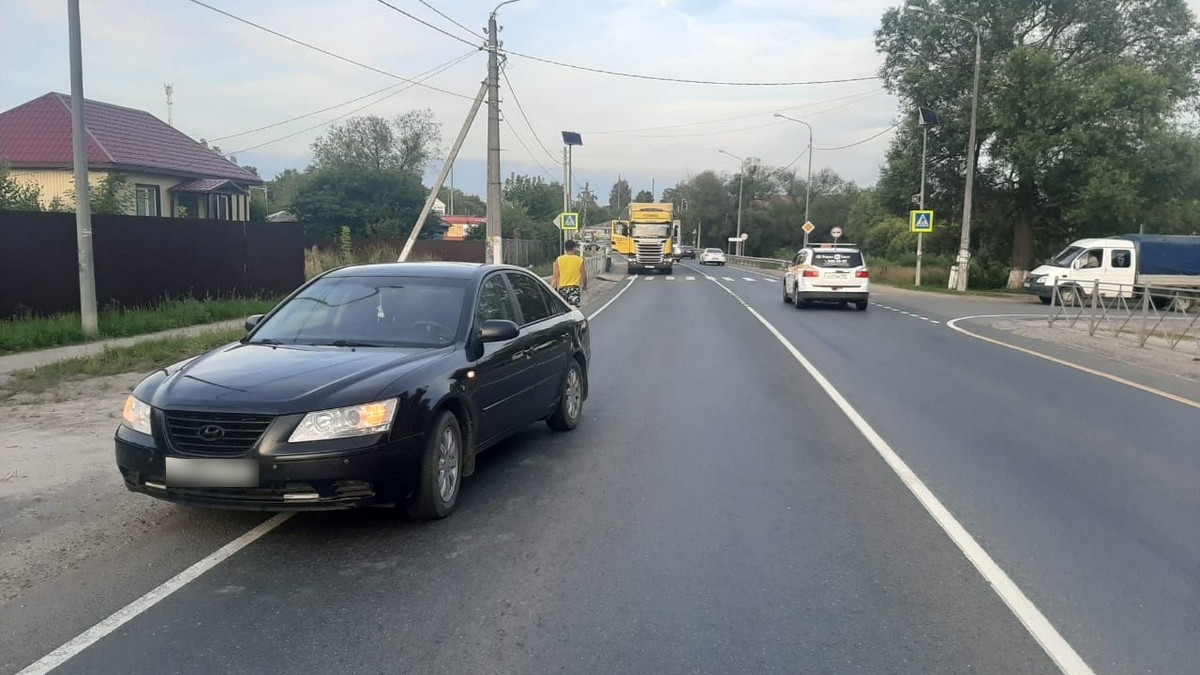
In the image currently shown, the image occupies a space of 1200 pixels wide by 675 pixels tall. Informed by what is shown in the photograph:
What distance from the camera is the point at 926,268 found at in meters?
45.1

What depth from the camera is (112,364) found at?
11.7 metres

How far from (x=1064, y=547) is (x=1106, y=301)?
15.5 meters

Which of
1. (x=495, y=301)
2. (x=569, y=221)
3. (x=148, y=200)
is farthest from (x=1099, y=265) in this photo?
(x=148, y=200)

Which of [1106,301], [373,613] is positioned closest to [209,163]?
[1106,301]

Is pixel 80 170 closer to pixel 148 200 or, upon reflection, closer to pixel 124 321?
pixel 124 321

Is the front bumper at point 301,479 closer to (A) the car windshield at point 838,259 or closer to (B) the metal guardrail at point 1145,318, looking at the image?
(B) the metal guardrail at point 1145,318

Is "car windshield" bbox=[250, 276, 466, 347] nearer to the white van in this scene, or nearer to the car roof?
the car roof

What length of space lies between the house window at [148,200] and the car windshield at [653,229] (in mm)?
24771

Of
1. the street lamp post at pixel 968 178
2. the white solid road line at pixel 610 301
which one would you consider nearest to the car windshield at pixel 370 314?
the white solid road line at pixel 610 301

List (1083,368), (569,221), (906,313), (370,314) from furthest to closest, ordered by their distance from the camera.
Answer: (569,221)
(906,313)
(1083,368)
(370,314)

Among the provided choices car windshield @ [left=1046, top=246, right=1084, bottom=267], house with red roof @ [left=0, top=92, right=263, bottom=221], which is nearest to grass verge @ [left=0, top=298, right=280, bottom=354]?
house with red roof @ [left=0, top=92, right=263, bottom=221]

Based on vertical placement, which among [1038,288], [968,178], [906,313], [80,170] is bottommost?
[906,313]

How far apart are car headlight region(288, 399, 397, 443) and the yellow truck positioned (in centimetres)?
4560

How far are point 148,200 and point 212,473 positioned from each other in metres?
30.9
